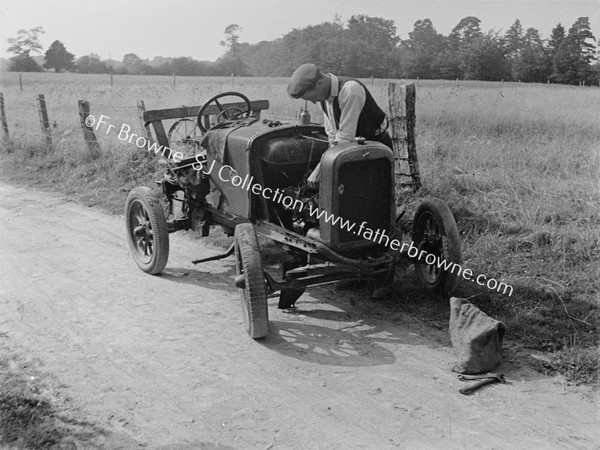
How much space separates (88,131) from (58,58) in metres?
45.2

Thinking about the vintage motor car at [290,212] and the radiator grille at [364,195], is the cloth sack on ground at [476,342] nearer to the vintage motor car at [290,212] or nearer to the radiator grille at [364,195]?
the vintage motor car at [290,212]

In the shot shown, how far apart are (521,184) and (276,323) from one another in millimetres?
4146

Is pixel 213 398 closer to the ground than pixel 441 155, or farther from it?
closer to the ground

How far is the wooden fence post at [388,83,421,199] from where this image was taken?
24.3 ft

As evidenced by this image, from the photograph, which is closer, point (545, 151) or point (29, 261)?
point (29, 261)

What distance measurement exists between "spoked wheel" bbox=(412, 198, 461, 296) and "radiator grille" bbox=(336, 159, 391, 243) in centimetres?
53

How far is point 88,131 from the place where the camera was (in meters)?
11.6

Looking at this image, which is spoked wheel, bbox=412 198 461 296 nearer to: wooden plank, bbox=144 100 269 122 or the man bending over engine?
the man bending over engine

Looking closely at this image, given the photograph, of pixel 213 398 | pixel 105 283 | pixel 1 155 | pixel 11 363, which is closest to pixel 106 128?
pixel 1 155

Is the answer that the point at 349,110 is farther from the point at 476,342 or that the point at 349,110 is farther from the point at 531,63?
the point at 531,63

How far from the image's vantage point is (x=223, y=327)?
4902 mm

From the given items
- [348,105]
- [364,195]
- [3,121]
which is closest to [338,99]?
[348,105]

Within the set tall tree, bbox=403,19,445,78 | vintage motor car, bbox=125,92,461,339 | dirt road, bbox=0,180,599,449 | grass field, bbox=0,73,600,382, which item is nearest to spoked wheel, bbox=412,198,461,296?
vintage motor car, bbox=125,92,461,339

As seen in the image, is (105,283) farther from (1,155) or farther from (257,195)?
(1,155)
